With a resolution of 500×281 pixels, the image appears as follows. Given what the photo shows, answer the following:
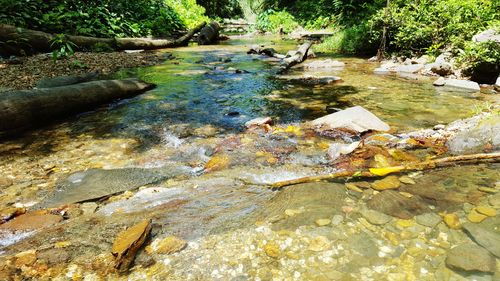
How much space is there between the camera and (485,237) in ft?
6.82

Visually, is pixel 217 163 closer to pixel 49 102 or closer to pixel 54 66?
pixel 49 102

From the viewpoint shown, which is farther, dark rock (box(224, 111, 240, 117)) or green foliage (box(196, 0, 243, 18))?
green foliage (box(196, 0, 243, 18))

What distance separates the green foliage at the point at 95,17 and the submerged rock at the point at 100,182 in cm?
872

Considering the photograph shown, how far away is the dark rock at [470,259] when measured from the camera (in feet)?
6.08

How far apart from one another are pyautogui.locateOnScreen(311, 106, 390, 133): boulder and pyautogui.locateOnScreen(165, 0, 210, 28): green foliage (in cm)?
1731

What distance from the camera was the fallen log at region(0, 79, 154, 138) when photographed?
431 centimetres

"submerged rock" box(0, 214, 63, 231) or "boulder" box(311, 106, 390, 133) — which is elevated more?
"boulder" box(311, 106, 390, 133)

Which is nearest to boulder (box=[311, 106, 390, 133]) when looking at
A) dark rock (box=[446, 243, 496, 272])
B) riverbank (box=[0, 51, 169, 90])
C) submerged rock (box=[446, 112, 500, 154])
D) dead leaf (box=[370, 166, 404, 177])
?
submerged rock (box=[446, 112, 500, 154])

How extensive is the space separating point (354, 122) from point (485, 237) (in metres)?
2.44

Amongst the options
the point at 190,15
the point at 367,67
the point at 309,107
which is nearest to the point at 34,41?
the point at 309,107

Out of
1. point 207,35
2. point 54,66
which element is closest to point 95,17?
point 207,35

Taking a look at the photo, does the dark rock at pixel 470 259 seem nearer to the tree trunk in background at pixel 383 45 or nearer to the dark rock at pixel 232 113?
the dark rock at pixel 232 113

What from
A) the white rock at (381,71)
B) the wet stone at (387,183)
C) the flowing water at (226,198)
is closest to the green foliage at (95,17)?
the flowing water at (226,198)

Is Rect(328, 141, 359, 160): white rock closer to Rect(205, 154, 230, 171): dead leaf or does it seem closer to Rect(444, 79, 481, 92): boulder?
Rect(205, 154, 230, 171): dead leaf
